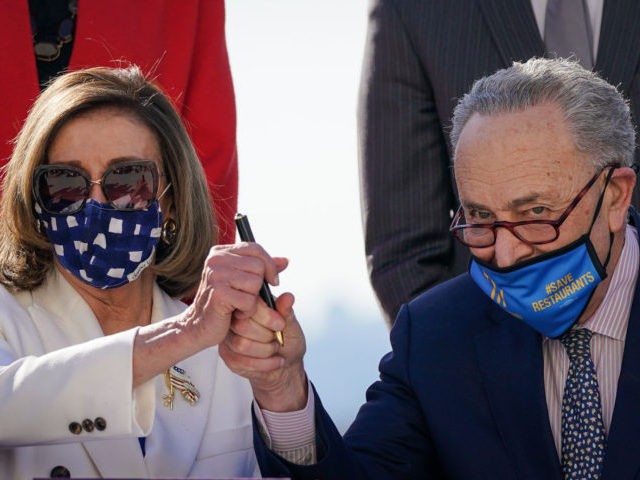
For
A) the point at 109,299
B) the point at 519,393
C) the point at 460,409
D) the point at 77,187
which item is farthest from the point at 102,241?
the point at 519,393

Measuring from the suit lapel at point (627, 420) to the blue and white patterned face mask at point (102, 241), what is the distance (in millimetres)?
1225

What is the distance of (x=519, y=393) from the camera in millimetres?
3666

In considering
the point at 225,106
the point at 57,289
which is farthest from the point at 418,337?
the point at 225,106

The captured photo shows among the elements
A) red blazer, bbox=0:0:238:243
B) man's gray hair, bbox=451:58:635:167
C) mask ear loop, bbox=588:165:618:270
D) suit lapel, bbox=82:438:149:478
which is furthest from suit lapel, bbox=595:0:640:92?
suit lapel, bbox=82:438:149:478

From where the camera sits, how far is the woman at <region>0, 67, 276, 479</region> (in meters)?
3.24

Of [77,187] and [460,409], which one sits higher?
[77,187]

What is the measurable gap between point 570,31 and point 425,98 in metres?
0.48

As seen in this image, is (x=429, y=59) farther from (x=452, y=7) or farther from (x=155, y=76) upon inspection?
(x=155, y=76)

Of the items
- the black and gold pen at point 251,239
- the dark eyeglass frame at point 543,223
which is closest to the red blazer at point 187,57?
the dark eyeglass frame at point 543,223

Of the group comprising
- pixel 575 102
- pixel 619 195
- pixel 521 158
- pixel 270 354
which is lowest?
pixel 270 354

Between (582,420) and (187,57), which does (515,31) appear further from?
(582,420)

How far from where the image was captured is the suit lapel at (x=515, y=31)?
4.51 m

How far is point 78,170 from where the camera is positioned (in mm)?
3791

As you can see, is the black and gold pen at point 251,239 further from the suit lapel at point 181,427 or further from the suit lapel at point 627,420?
the suit lapel at point 627,420
